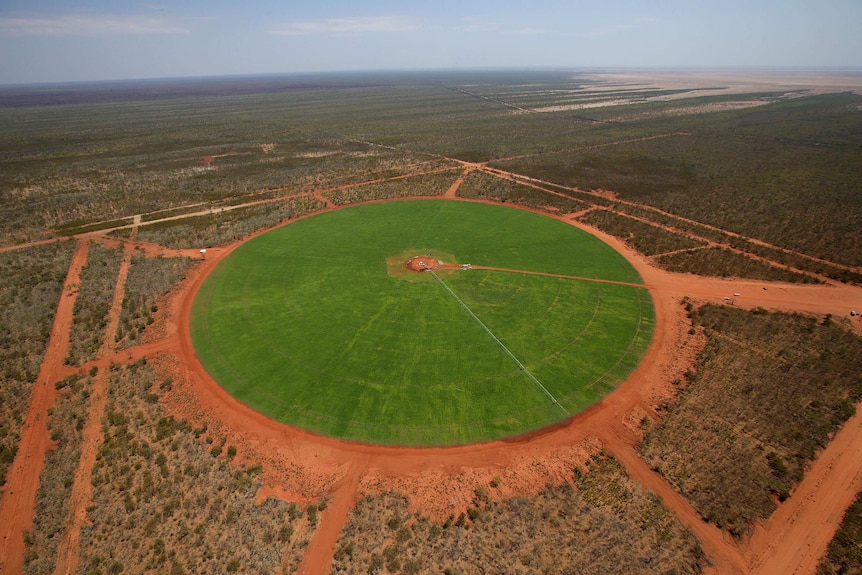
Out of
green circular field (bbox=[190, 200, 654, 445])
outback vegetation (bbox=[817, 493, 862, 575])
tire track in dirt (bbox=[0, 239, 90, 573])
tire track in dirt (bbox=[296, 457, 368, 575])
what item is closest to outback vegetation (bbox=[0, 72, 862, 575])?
outback vegetation (bbox=[817, 493, 862, 575])

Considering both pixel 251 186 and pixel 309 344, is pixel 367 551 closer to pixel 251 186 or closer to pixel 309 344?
pixel 309 344

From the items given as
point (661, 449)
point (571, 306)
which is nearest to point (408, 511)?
point (661, 449)

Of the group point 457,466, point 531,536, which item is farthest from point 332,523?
point 531,536

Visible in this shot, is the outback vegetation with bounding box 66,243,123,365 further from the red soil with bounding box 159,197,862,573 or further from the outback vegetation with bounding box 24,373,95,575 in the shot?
the red soil with bounding box 159,197,862,573

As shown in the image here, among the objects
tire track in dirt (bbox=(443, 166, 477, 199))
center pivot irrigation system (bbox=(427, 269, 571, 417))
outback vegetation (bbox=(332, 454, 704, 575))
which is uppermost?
tire track in dirt (bbox=(443, 166, 477, 199))

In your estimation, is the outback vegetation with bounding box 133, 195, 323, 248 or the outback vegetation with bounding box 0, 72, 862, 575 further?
the outback vegetation with bounding box 133, 195, 323, 248

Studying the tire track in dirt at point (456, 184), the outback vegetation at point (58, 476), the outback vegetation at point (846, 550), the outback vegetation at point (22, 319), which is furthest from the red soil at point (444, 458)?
the tire track in dirt at point (456, 184)

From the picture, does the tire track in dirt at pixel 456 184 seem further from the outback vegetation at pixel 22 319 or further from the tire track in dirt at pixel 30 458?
the outback vegetation at pixel 22 319
